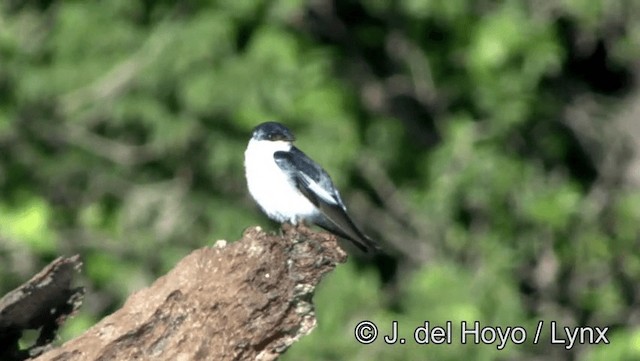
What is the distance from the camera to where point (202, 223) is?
10227mm

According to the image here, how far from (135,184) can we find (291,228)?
5750 mm

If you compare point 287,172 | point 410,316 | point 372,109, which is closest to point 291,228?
point 287,172

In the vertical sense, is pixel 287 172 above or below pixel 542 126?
below

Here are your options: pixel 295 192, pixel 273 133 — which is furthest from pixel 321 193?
pixel 273 133

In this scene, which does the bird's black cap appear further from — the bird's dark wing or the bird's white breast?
the bird's white breast

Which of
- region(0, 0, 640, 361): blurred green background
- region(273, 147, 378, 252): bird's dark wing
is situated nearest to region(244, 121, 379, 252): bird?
region(273, 147, 378, 252): bird's dark wing

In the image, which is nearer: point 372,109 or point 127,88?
point 127,88

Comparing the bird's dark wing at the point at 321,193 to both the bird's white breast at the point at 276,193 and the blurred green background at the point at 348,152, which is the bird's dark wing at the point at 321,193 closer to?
the bird's white breast at the point at 276,193

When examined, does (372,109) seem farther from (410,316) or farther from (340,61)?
(410,316)

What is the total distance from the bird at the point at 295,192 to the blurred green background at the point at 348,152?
3.37 meters

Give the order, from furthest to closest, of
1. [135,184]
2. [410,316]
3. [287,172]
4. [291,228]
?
[135,184] → [410,316] → [287,172] → [291,228]

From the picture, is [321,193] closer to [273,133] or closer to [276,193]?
[276,193]

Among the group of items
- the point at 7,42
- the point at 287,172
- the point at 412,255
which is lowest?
the point at 287,172

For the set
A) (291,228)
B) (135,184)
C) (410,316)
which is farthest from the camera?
(135,184)
